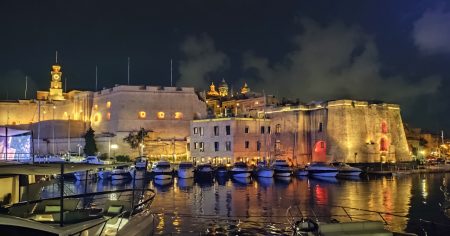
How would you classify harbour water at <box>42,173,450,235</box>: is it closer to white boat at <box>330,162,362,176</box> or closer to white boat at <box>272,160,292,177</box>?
white boat at <box>272,160,292,177</box>

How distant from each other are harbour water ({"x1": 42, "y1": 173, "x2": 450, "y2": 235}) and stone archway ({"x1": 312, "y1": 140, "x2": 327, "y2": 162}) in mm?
14115

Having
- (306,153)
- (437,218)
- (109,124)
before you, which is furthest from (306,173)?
(109,124)

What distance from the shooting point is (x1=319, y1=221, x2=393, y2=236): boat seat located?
38.5ft

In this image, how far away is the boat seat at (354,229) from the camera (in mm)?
11750

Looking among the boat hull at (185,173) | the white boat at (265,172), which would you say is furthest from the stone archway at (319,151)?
the boat hull at (185,173)

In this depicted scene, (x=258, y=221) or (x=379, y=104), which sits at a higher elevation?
(x=379, y=104)

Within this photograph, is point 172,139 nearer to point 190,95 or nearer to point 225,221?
point 190,95

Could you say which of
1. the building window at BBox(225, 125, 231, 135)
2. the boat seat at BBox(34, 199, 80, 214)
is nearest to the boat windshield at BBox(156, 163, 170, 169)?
the building window at BBox(225, 125, 231, 135)

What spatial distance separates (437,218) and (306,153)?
38.9 m

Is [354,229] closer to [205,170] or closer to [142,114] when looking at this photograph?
[205,170]

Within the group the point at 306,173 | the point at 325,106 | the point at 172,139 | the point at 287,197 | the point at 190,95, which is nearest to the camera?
the point at 287,197

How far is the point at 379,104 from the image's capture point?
61562 mm

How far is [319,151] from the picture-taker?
60.6 metres

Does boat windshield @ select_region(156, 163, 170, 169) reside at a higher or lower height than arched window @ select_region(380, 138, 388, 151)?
lower
